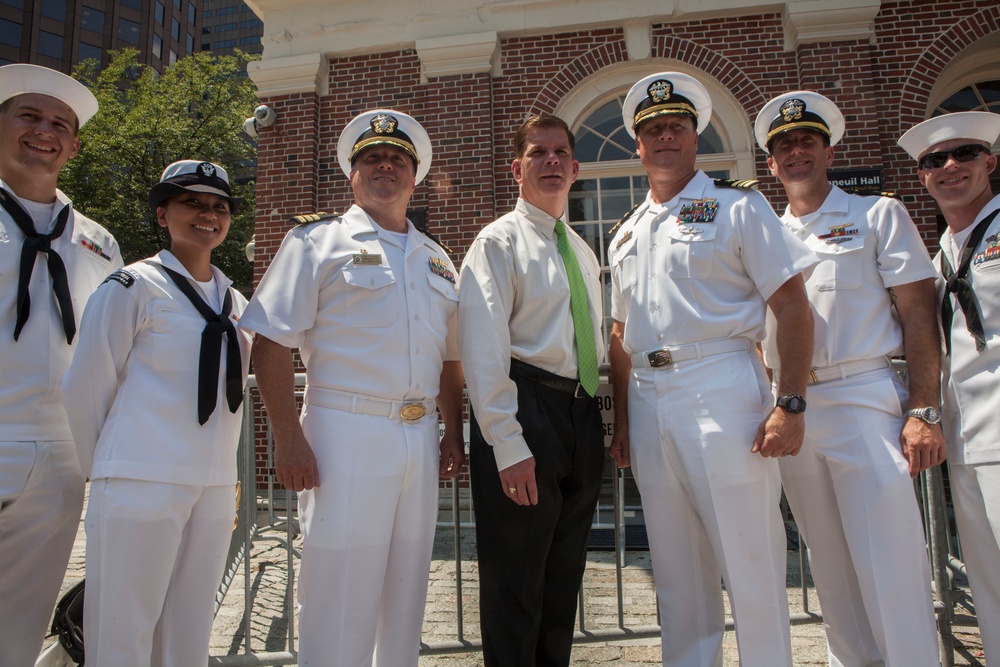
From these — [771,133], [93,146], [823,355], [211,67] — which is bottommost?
[823,355]

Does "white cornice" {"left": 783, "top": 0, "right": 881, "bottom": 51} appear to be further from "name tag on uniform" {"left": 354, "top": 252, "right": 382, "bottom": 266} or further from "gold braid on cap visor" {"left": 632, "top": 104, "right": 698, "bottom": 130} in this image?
"name tag on uniform" {"left": 354, "top": 252, "right": 382, "bottom": 266}

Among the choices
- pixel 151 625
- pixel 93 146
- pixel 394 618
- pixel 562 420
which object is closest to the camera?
pixel 151 625

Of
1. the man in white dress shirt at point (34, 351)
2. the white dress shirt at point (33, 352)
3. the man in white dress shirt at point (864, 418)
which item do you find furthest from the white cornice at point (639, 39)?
the white dress shirt at point (33, 352)

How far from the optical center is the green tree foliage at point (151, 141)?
1833 cm

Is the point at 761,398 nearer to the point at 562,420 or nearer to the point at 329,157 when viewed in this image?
the point at 562,420

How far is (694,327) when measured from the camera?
2389 millimetres

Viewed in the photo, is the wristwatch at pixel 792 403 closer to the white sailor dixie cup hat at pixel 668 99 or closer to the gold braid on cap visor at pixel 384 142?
the white sailor dixie cup hat at pixel 668 99

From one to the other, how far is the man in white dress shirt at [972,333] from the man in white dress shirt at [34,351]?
3.32 m

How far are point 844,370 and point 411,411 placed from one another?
167 centimetres

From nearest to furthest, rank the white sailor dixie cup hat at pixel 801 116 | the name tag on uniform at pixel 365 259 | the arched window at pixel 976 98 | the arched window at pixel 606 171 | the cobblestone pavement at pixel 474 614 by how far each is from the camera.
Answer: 1. the name tag on uniform at pixel 365 259
2. the white sailor dixie cup hat at pixel 801 116
3. the cobblestone pavement at pixel 474 614
4. the arched window at pixel 606 171
5. the arched window at pixel 976 98

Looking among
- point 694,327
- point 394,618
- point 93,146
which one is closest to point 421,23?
point 694,327

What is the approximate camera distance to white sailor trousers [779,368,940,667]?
234 centimetres

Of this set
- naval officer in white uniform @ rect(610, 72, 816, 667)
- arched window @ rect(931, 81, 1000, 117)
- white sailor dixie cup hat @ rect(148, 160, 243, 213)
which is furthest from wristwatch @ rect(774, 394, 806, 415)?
arched window @ rect(931, 81, 1000, 117)

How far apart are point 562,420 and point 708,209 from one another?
970mm
